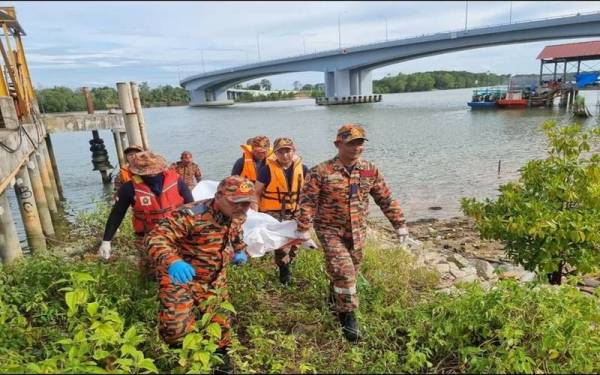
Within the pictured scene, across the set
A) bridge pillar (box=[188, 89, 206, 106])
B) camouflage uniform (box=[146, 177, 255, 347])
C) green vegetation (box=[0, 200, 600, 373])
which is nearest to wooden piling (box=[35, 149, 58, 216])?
green vegetation (box=[0, 200, 600, 373])

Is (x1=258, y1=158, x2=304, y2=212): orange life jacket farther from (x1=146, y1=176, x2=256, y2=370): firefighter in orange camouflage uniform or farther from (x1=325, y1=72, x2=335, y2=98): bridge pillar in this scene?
(x1=325, y1=72, x2=335, y2=98): bridge pillar

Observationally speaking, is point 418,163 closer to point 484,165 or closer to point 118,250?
point 484,165

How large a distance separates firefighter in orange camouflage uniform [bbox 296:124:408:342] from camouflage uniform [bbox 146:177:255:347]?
853 millimetres

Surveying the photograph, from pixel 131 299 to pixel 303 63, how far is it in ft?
181

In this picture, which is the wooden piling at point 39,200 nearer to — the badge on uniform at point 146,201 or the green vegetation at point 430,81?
the badge on uniform at point 146,201

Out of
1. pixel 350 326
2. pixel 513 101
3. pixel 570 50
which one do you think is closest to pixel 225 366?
pixel 350 326

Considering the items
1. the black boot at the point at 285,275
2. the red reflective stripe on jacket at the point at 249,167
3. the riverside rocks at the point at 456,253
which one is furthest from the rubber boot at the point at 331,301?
the red reflective stripe on jacket at the point at 249,167

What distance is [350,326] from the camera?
11.0 ft

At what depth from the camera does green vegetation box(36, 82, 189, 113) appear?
4397 centimetres

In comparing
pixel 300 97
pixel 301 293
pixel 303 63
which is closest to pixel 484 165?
pixel 301 293

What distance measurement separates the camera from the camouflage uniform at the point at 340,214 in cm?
337

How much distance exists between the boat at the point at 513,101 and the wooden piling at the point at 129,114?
1542 inches

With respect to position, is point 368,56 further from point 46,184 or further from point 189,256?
point 189,256

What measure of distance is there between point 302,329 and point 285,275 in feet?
3.45
